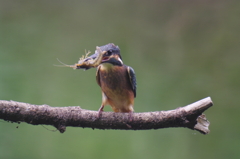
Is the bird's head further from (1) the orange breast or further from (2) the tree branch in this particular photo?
(2) the tree branch

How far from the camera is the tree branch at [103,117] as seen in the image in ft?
4.46

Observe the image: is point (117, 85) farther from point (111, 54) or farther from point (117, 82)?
point (111, 54)

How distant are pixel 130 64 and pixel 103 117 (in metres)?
1.66

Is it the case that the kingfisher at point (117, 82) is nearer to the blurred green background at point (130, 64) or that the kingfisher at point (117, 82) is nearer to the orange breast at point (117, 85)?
the orange breast at point (117, 85)

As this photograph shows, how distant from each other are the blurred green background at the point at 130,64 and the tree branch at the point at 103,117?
1.33m

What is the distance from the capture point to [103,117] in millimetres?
1566

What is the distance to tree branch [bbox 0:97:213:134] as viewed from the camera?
1.36 m

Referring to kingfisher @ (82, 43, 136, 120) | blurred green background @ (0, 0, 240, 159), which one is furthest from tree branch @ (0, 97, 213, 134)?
blurred green background @ (0, 0, 240, 159)

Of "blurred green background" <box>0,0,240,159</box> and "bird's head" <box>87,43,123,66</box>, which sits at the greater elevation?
"blurred green background" <box>0,0,240,159</box>

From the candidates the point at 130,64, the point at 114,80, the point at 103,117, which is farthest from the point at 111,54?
the point at 130,64

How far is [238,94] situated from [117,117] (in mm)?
2013

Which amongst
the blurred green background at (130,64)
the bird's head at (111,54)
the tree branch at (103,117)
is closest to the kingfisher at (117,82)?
the bird's head at (111,54)

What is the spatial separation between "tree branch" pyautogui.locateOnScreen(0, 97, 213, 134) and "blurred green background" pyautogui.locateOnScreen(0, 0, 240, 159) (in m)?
1.33

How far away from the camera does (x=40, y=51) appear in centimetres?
307
